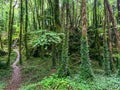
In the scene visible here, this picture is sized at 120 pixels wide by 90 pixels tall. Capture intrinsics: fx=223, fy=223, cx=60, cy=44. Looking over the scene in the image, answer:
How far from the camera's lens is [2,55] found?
110ft

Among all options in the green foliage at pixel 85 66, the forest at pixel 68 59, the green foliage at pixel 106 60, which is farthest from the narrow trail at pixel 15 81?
the green foliage at pixel 106 60

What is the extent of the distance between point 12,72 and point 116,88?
11.7m

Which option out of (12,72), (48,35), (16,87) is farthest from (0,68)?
(48,35)

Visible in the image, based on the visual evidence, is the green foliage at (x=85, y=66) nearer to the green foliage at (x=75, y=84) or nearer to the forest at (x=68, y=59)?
the forest at (x=68, y=59)

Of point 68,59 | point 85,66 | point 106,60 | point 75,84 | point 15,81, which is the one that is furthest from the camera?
point 106,60

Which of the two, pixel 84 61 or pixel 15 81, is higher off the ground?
pixel 84 61

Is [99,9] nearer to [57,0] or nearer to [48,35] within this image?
[57,0]

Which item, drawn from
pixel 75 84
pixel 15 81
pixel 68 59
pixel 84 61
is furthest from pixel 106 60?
pixel 15 81

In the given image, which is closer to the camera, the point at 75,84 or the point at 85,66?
the point at 75,84

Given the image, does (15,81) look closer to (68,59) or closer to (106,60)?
(68,59)

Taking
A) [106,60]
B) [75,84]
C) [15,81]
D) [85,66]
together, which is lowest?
[15,81]

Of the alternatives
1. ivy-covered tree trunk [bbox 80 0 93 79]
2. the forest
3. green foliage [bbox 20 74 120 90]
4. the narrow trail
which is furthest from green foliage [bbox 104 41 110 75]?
the narrow trail

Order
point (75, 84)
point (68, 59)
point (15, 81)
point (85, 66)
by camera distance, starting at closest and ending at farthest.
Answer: point (75, 84), point (85, 66), point (68, 59), point (15, 81)

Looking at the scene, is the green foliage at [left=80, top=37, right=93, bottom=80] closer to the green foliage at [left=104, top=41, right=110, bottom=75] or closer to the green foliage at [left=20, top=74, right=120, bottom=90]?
the green foliage at [left=20, top=74, right=120, bottom=90]
